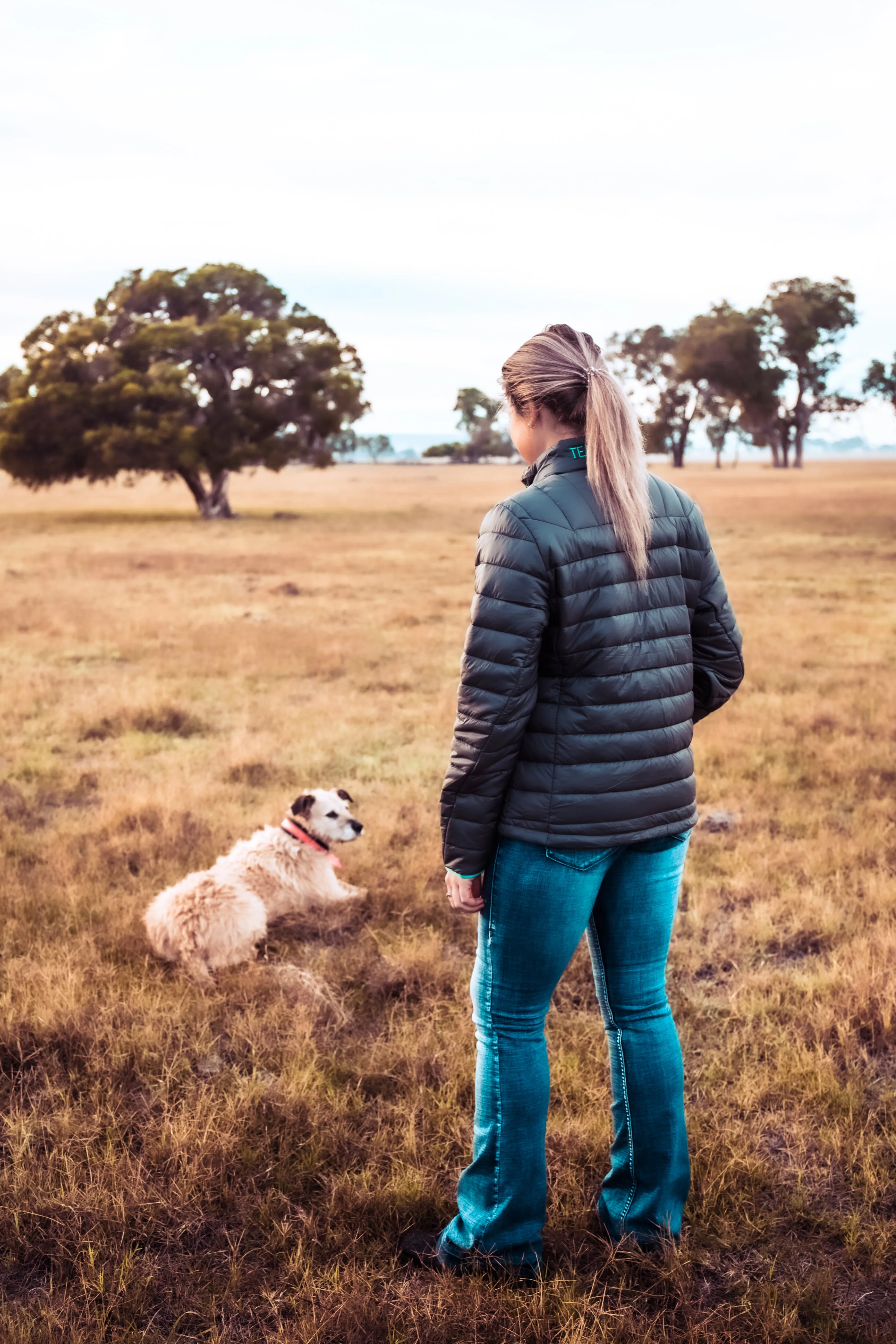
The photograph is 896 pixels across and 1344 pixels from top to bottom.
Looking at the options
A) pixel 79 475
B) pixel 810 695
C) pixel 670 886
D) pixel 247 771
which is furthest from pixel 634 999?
pixel 79 475

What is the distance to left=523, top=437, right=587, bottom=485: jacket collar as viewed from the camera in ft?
7.85

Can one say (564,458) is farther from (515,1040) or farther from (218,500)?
(218,500)

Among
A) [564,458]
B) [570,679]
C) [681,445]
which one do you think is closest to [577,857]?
[570,679]

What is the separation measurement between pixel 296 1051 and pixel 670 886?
196 cm

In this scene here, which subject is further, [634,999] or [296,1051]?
[296,1051]

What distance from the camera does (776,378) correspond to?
5969cm

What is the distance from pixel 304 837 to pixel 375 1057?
1.56 m

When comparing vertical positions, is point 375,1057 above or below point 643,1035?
below

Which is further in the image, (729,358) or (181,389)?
(729,358)

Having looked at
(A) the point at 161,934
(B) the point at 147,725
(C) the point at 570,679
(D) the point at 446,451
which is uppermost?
(D) the point at 446,451

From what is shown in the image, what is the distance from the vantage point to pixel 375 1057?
383cm

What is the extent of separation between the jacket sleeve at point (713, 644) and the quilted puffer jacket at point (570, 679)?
0.12 m

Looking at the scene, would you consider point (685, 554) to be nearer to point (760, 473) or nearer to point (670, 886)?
point (670, 886)

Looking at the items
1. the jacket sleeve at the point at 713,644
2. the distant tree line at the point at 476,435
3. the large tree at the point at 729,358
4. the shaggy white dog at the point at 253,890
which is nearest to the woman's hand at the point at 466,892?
the jacket sleeve at the point at 713,644
